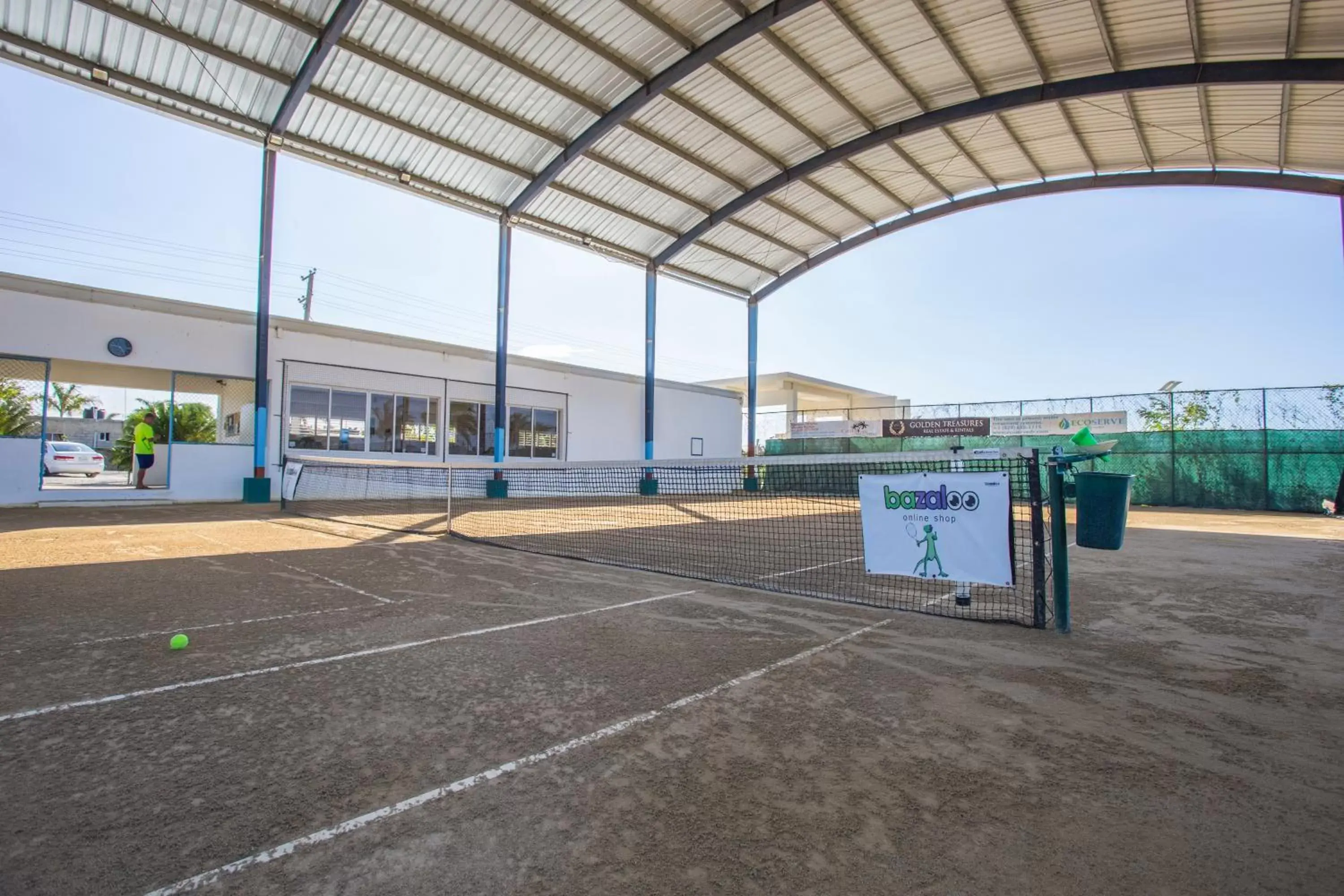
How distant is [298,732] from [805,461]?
4.53 meters

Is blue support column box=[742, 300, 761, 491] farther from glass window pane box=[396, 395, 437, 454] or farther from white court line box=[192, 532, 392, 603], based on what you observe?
white court line box=[192, 532, 392, 603]

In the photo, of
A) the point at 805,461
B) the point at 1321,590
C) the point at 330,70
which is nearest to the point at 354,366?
the point at 330,70

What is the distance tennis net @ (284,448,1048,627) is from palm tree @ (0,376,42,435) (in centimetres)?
461

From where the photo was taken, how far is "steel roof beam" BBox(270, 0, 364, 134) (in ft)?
39.0

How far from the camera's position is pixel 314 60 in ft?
42.0

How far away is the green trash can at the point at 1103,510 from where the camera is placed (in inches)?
204

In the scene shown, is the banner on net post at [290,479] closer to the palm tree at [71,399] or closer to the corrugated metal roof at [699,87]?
the corrugated metal roof at [699,87]

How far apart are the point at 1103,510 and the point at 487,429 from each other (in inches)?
709

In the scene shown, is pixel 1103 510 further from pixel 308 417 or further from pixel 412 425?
pixel 412 425

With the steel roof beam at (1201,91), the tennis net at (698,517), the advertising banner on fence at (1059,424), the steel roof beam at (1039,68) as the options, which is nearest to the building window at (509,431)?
the tennis net at (698,517)

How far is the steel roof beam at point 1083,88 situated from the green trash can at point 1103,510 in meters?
13.7

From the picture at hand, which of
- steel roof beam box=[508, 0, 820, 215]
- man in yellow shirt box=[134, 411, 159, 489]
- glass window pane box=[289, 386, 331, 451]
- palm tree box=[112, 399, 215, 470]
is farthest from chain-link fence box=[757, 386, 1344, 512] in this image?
palm tree box=[112, 399, 215, 470]

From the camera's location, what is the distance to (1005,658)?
4.09 metres

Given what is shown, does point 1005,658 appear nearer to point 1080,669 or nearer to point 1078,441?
point 1080,669
